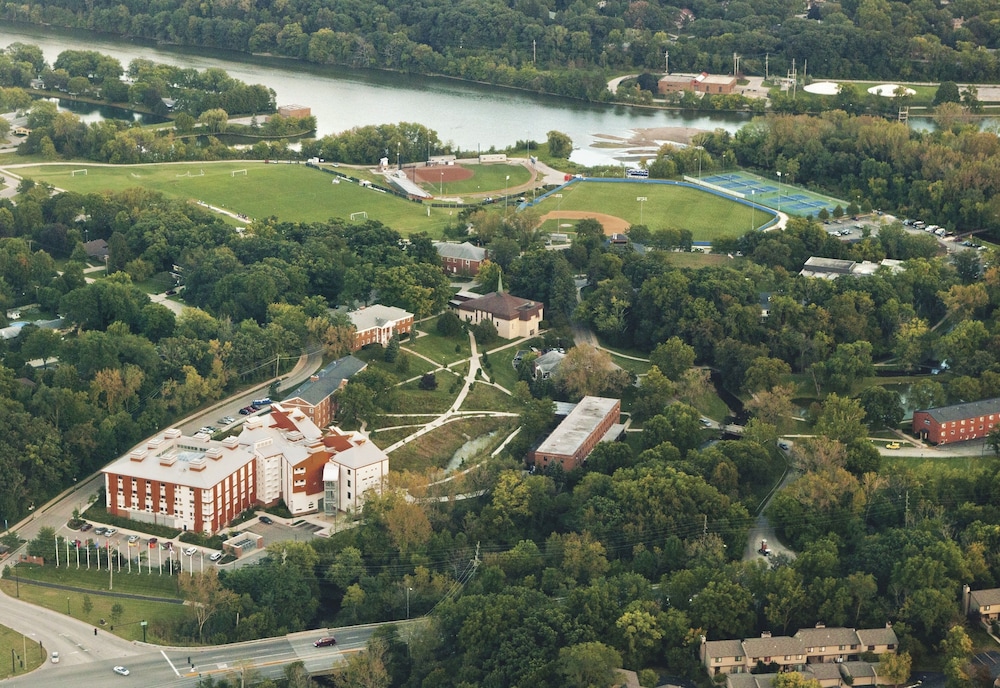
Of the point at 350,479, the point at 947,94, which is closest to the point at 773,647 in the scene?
the point at 350,479

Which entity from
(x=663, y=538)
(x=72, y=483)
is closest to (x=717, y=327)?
(x=663, y=538)

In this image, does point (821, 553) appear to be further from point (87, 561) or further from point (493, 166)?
point (493, 166)

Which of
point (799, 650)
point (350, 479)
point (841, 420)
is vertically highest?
point (841, 420)

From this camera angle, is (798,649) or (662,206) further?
(662,206)

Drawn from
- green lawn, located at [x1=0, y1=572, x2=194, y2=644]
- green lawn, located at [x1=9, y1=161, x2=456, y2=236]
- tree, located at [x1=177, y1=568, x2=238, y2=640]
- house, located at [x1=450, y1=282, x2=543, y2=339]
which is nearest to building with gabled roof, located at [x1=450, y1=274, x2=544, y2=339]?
house, located at [x1=450, y1=282, x2=543, y2=339]

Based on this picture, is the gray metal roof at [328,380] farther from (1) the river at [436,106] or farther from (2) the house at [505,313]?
(1) the river at [436,106]

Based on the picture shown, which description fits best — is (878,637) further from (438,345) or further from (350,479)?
(438,345)
